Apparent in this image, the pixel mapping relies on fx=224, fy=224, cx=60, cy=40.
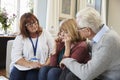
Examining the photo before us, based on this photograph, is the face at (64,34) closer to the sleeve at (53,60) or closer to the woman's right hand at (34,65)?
the sleeve at (53,60)

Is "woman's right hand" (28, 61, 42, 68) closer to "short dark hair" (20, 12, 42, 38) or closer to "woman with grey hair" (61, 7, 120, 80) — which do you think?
"short dark hair" (20, 12, 42, 38)

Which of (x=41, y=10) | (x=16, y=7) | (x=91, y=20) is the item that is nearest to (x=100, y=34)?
(x=91, y=20)

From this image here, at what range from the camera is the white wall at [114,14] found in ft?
20.4

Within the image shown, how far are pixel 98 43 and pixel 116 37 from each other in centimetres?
14

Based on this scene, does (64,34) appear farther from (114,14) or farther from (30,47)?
(114,14)

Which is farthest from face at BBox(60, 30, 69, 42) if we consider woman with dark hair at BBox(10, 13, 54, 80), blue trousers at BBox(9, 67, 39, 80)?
blue trousers at BBox(9, 67, 39, 80)

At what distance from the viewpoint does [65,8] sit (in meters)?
4.64

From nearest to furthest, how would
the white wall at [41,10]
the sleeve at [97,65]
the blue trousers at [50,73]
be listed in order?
the sleeve at [97,65] → the blue trousers at [50,73] → the white wall at [41,10]

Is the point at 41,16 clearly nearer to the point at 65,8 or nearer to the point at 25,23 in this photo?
the point at 65,8

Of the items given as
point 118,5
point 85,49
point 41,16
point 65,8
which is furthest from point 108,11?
point 85,49

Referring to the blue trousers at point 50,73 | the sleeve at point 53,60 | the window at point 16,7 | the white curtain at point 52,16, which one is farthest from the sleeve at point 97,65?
Answer: the window at point 16,7

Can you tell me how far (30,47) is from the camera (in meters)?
2.55

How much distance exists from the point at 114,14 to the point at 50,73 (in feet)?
15.2

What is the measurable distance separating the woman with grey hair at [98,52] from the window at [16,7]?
3502 millimetres
